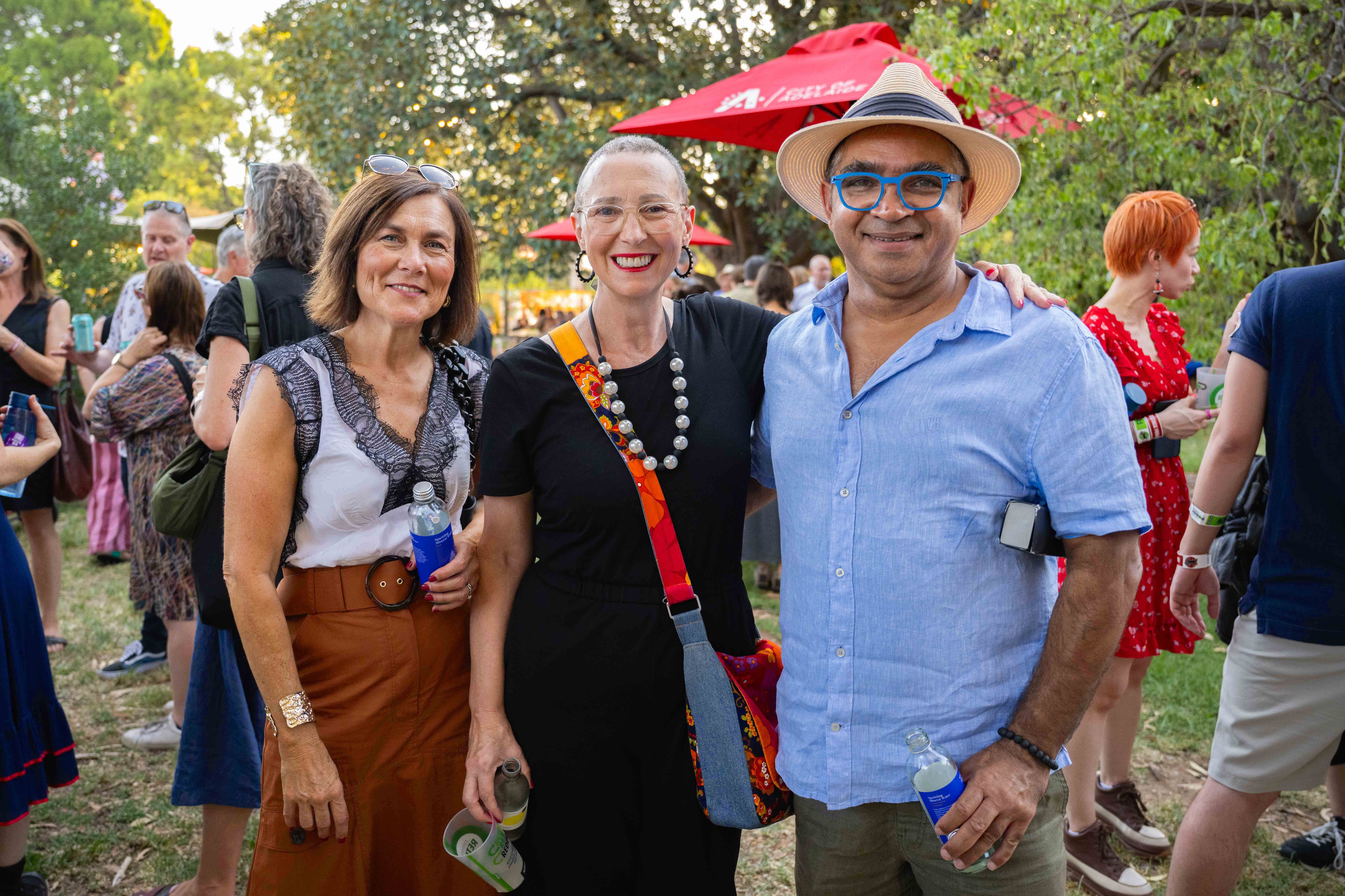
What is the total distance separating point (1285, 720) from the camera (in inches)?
101

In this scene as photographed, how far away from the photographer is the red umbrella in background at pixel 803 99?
215 inches

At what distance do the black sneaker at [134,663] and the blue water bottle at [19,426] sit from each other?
9.09ft

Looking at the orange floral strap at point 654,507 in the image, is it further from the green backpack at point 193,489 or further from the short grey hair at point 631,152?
the green backpack at point 193,489

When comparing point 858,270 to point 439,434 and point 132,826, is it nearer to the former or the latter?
point 439,434

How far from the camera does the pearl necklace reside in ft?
6.98

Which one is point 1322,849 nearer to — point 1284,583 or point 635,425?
point 1284,583

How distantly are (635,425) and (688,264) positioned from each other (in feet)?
1.81

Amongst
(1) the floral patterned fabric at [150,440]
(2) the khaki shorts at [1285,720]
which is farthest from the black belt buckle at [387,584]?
(1) the floral patterned fabric at [150,440]

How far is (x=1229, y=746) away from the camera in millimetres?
2609

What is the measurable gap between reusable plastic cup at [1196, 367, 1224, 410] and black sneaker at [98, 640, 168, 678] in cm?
540

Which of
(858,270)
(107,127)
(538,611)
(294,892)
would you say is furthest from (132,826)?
(107,127)

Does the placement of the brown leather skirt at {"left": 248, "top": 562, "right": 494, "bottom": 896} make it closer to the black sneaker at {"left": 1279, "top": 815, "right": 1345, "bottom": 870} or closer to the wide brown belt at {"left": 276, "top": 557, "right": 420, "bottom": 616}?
the wide brown belt at {"left": 276, "top": 557, "right": 420, "bottom": 616}

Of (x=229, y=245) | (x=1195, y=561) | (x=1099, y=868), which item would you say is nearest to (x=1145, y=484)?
(x=1195, y=561)

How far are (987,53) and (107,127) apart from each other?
441 inches
